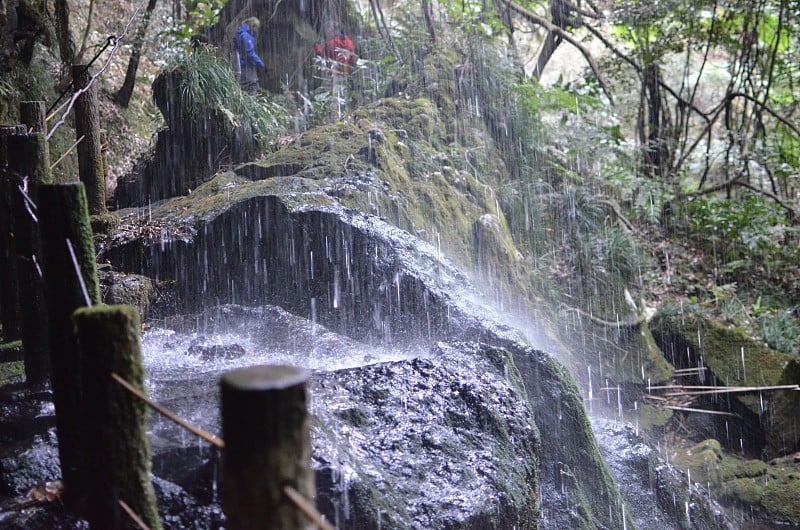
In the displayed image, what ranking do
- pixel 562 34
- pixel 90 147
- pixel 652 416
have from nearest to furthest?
pixel 90 147 → pixel 652 416 → pixel 562 34

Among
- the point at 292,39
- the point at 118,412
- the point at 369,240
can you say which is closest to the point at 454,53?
the point at 292,39

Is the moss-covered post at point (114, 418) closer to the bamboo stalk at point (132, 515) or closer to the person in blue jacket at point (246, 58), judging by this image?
the bamboo stalk at point (132, 515)

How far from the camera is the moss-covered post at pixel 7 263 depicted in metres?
4.05

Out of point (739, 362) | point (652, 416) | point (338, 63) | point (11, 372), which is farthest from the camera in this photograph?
point (338, 63)

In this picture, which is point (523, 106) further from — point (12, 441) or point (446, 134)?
point (12, 441)

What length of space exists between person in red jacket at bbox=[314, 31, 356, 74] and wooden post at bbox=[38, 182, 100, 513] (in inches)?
321

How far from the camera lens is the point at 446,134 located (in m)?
9.20

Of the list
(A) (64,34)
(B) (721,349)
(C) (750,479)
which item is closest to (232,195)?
(A) (64,34)

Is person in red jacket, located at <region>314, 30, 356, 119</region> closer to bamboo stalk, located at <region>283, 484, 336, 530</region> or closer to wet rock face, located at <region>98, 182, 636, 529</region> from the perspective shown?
wet rock face, located at <region>98, 182, 636, 529</region>

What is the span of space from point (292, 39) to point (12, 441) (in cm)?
993

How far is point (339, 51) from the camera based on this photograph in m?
10.8

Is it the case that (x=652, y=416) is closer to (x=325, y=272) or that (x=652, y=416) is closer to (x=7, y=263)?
(x=325, y=272)

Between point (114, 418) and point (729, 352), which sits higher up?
point (114, 418)

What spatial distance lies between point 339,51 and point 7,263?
758 centimetres
